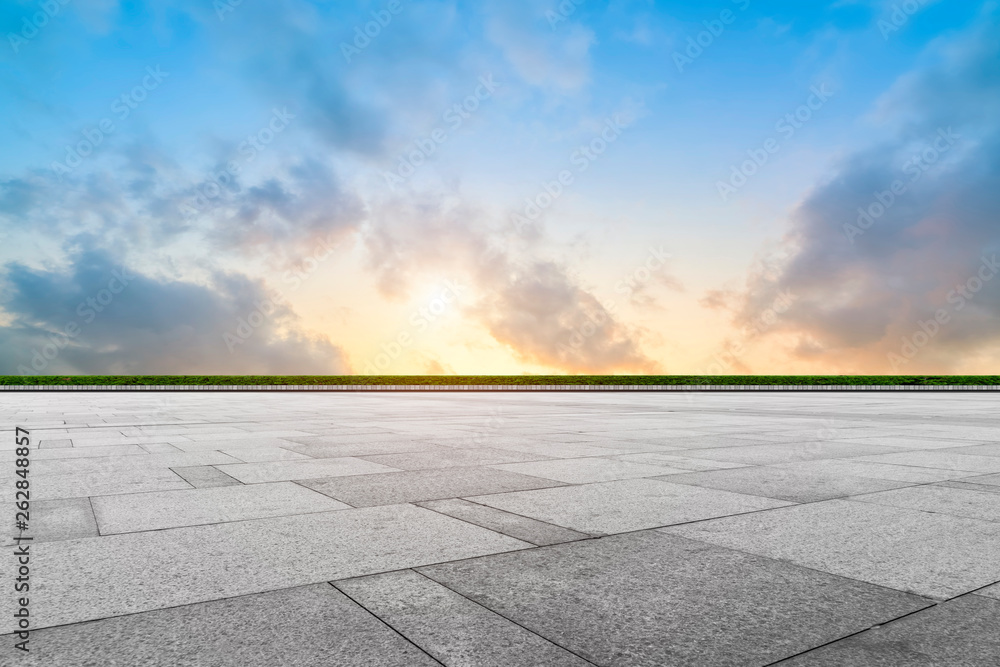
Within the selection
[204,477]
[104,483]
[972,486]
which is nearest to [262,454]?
[204,477]

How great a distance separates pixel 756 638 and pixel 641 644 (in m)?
0.52

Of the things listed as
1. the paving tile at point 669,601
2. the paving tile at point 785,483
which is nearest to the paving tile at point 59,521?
the paving tile at point 669,601

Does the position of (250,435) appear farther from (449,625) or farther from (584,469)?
(449,625)

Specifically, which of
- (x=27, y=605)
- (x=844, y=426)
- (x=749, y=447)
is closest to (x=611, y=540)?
(x=27, y=605)

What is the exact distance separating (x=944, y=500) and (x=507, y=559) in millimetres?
4222

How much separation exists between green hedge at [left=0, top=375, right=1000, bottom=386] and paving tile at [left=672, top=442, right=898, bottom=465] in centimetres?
2636

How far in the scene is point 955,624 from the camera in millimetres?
3006

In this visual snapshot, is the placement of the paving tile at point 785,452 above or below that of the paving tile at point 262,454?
above

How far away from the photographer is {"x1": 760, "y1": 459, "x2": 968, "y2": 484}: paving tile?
6871mm

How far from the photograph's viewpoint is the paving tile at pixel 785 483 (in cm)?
594

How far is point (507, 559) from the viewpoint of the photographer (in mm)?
3879

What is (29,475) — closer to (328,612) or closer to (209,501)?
(209,501)

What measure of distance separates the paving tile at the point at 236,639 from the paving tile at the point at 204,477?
345cm

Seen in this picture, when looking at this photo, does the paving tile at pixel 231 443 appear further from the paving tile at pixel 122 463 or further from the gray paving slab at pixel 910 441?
the gray paving slab at pixel 910 441
